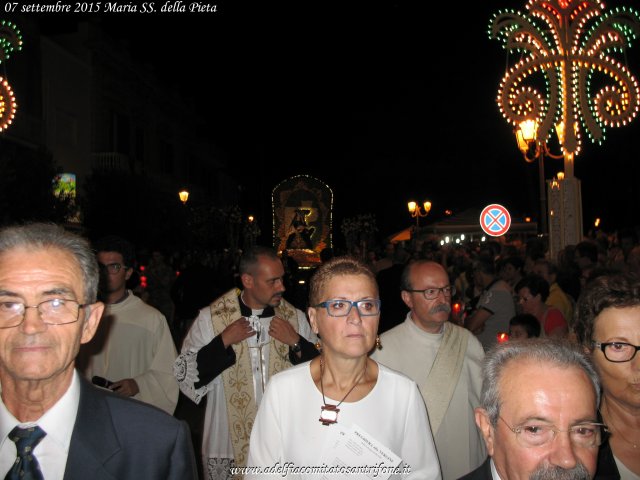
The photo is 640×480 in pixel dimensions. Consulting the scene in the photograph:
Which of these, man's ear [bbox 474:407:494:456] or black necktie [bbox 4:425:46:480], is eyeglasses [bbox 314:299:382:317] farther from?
black necktie [bbox 4:425:46:480]

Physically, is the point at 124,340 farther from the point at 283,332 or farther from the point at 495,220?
the point at 495,220

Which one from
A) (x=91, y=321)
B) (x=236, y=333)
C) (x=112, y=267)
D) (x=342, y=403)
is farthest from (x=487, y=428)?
(x=112, y=267)

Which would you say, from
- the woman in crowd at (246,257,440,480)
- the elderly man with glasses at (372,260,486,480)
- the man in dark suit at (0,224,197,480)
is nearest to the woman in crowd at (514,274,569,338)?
the elderly man with glasses at (372,260,486,480)

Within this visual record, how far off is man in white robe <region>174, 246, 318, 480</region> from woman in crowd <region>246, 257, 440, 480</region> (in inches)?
54.9

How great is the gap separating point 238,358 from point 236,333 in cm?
55

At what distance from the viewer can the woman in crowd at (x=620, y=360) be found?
2.68 m

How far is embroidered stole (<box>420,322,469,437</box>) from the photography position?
3955mm

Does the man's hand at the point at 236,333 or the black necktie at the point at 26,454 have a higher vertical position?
the man's hand at the point at 236,333

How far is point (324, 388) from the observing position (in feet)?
9.25

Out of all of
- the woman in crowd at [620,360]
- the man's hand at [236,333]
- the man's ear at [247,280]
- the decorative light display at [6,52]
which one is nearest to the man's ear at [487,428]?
the woman in crowd at [620,360]

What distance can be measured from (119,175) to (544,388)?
80.3 feet

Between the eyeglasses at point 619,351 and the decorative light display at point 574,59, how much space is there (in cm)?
1007

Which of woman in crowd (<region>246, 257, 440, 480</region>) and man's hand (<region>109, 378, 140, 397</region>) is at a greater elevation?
woman in crowd (<region>246, 257, 440, 480</region>)

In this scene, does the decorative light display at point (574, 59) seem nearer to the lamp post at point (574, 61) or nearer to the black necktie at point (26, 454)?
the lamp post at point (574, 61)
